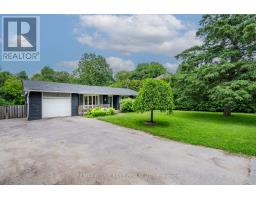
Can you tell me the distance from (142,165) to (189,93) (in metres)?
11.5

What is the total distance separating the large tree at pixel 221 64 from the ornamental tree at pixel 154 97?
4.45 meters

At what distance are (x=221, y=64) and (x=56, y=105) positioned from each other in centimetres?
1336

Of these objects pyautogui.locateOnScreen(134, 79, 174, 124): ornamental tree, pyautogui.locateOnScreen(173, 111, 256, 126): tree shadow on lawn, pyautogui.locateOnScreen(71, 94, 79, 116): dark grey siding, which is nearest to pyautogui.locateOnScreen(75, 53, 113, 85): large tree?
pyautogui.locateOnScreen(71, 94, 79, 116): dark grey siding

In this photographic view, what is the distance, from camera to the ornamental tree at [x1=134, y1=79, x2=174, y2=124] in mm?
10047

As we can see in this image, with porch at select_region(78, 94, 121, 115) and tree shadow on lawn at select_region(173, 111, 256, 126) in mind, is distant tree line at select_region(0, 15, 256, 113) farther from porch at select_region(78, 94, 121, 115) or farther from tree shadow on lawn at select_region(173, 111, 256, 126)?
porch at select_region(78, 94, 121, 115)

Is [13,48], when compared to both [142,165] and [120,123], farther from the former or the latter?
[142,165]

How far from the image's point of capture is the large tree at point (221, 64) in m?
12.4

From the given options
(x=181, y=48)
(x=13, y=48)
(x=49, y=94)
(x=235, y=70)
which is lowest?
(x=49, y=94)

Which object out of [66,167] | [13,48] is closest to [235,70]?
[66,167]

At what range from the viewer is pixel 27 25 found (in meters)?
9.99

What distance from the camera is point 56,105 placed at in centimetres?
1491

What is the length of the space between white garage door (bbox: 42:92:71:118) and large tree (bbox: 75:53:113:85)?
25.7 metres
